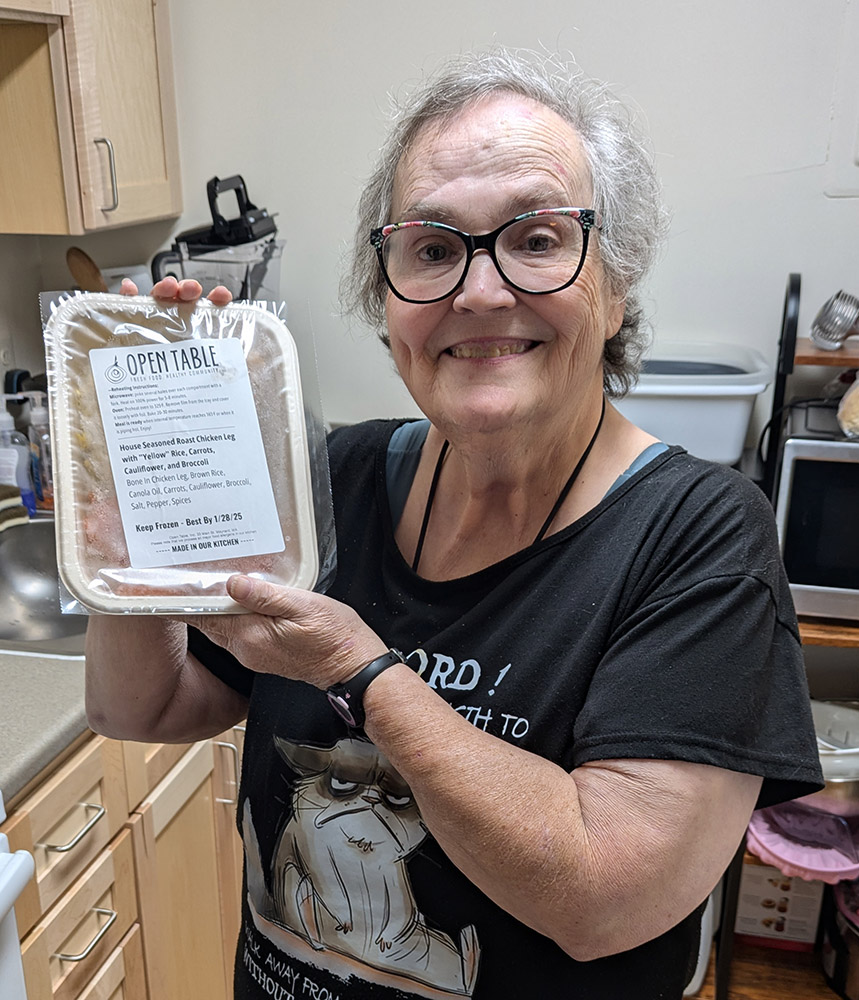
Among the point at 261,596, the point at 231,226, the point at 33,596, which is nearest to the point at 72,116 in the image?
the point at 231,226

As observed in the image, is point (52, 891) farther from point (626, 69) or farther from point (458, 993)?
point (626, 69)

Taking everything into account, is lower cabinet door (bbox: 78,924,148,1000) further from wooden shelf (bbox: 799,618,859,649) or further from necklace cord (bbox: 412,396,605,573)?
wooden shelf (bbox: 799,618,859,649)

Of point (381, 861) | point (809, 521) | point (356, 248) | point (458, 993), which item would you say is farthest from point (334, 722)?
point (809, 521)

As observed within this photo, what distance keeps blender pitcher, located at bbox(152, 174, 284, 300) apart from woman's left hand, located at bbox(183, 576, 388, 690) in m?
1.30

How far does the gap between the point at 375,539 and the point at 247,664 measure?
230mm

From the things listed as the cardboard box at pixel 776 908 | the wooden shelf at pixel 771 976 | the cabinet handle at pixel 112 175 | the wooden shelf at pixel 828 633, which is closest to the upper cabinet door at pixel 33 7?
the cabinet handle at pixel 112 175

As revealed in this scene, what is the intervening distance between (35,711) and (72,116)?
115 cm

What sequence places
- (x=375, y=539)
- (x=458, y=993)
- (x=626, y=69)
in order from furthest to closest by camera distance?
(x=626, y=69) < (x=375, y=539) < (x=458, y=993)

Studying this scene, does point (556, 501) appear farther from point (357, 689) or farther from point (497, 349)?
point (357, 689)

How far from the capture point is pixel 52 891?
1.27 m

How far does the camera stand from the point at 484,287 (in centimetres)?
77

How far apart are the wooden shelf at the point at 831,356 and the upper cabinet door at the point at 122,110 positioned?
4.55ft

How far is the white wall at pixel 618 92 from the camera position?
1.87 m

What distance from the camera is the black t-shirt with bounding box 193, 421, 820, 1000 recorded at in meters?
0.71
